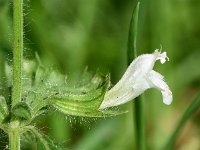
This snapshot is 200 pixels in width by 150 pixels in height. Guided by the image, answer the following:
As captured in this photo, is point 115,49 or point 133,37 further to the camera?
point 115,49

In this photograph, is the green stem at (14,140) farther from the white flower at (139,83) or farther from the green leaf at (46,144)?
the white flower at (139,83)

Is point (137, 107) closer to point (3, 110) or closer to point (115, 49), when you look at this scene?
point (3, 110)

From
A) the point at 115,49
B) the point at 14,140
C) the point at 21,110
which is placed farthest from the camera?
the point at 115,49

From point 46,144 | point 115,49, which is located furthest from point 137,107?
point 115,49

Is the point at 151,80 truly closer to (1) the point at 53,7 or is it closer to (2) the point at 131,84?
(2) the point at 131,84

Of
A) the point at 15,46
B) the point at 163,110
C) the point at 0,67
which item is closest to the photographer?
the point at 15,46

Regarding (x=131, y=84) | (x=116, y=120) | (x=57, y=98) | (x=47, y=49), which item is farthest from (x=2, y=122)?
(x=47, y=49)
